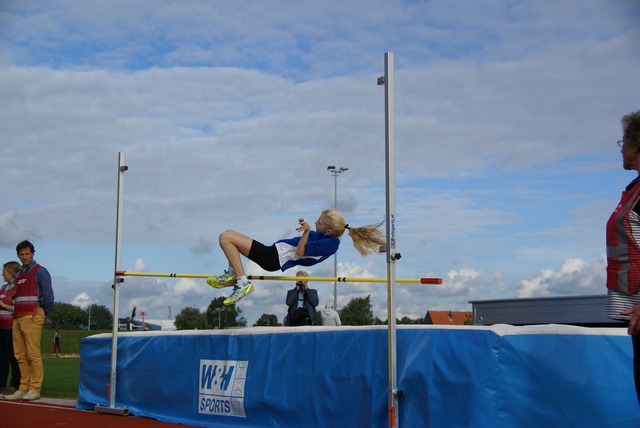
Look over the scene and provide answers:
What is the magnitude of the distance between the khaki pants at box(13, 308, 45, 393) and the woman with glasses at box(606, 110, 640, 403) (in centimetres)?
758

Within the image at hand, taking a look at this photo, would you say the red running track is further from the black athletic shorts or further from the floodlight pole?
the floodlight pole

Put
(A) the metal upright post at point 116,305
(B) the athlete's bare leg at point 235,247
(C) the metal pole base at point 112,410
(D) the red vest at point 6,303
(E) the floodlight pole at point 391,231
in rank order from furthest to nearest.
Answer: (D) the red vest at point 6,303, (A) the metal upright post at point 116,305, (C) the metal pole base at point 112,410, (B) the athlete's bare leg at point 235,247, (E) the floodlight pole at point 391,231

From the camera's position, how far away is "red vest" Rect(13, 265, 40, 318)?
8.80m

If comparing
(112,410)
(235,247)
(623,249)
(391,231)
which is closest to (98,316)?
(112,410)

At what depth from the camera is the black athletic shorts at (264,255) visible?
6.20 meters

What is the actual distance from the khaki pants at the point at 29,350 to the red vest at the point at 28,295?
0.09 metres

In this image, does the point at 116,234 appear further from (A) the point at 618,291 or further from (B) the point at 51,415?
(A) the point at 618,291

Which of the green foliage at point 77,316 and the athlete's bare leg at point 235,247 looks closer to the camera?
the athlete's bare leg at point 235,247

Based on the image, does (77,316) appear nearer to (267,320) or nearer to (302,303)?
(267,320)

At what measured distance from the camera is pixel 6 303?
31.2 feet

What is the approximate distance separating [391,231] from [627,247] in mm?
1821

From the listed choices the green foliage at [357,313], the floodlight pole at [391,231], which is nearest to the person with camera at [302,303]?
the floodlight pole at [391,231]

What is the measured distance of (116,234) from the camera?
25.2 feet

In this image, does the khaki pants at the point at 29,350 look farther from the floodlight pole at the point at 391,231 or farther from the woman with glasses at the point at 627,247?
the woman with glasses at the point at 627,247
